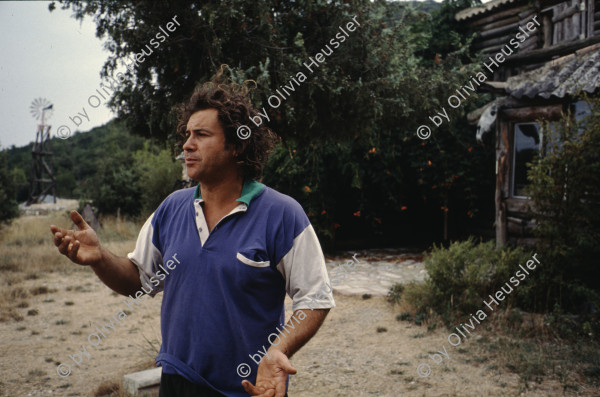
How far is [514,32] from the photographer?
1204cm

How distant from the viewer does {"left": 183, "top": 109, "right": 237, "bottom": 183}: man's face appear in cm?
204

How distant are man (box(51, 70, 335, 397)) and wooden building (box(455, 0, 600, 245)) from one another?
4775 mm

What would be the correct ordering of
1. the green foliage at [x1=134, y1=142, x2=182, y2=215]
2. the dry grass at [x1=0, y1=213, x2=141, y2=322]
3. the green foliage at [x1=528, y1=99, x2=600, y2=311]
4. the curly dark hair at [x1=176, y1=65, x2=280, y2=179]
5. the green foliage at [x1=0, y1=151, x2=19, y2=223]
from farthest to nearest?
the green foliage at [x1=134, y1=142, x2=182, y2=215] < the green foliage at [x1=0, y1=151, x2=19, y2=223] < the dry grass at [x1=0, y1=213, x2=141, y2=322] < the green foliage at [x1=528, y1=99, x2=600, y2=311] < the curly dark hair at [x1=176, y1=65, x2=280, y2=179]

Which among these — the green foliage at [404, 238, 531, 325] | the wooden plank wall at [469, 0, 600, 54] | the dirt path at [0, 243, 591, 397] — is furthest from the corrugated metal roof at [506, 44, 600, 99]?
the dirt path at [0, 243, 591, 397]

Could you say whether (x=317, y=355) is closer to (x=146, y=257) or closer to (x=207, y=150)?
(x=146, y=257)

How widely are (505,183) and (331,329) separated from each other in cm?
414

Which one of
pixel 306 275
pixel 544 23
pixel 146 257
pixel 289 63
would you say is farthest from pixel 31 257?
pixel 544 23

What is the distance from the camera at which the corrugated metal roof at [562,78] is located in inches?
256

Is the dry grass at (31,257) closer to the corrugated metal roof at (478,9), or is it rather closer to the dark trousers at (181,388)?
the dark trousers at (181,388)

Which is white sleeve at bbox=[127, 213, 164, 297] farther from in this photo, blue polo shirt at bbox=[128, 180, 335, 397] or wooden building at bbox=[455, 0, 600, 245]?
wooden building at bbox=[455, 0, 600, 245]

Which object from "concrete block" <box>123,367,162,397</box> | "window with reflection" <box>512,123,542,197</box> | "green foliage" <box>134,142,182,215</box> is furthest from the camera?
"green foliage" <box>134,142,182,215</box>

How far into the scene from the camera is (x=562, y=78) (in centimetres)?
709

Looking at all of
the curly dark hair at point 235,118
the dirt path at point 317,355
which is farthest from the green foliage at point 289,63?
the curly dark hair at point 235,118

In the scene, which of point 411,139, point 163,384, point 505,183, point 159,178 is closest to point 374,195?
point 411,139
